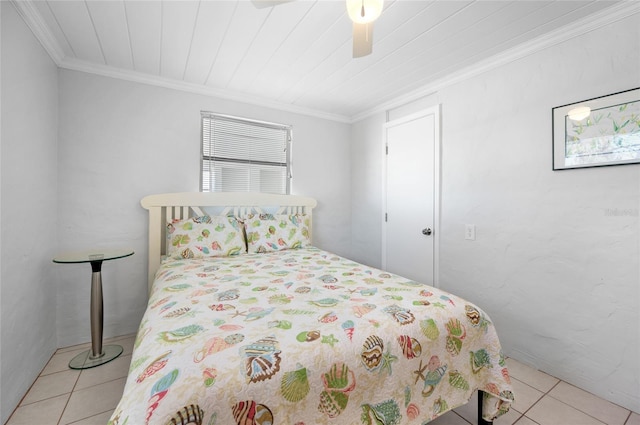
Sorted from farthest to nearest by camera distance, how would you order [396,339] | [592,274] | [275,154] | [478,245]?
1. [275,154]
2. [478,245]
3. [592,274]
4. [396,339]

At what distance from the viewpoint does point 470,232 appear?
8.03 ft

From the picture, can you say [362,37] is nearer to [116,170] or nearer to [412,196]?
[412,196]

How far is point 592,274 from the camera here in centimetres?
179

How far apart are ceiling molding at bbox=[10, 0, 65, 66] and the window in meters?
1.12

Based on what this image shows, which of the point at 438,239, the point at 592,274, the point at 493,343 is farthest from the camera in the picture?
the point at 438,239

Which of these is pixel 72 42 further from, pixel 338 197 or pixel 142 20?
pixel 338 197

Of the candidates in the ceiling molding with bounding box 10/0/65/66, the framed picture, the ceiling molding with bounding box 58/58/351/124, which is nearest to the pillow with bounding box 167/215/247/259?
the ceiling molding with bounding box 58/58/351/124

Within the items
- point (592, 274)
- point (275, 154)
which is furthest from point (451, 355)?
point (275, 154)

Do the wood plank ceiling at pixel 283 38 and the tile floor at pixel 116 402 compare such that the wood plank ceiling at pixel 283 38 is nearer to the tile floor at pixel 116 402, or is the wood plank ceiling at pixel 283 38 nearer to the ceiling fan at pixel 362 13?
the ceiling fan at pixel 362 13

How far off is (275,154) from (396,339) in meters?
2.62

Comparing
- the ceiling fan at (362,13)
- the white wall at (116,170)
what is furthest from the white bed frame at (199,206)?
the ceiling fan at (362,13)

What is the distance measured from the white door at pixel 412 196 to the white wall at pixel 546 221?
140 mm

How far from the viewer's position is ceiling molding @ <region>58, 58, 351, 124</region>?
2350 millimetres

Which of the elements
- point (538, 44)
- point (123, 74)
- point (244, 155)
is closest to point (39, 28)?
point (123, 74)
